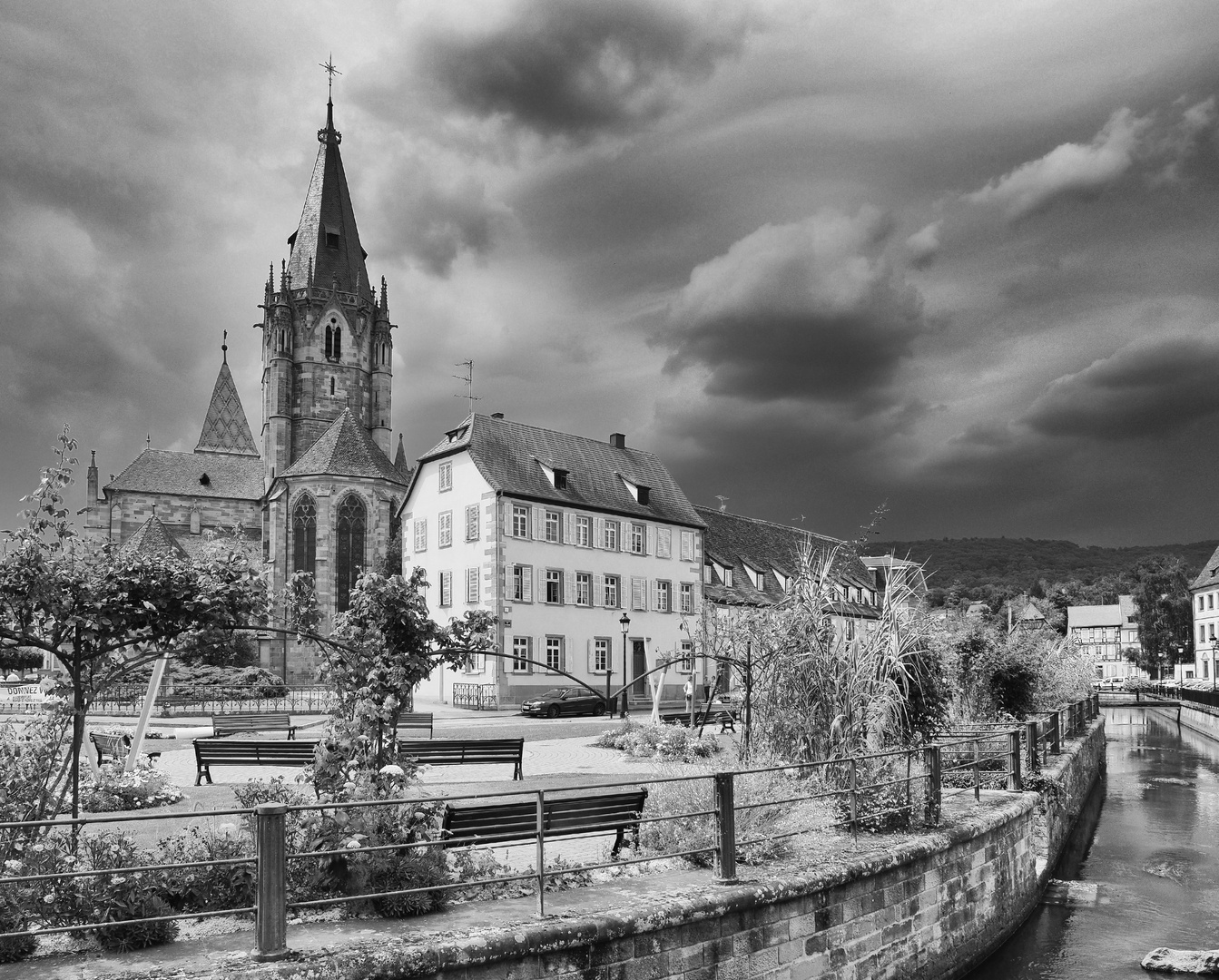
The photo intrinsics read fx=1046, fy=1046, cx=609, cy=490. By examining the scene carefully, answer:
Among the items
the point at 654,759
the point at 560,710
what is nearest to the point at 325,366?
the point at 560,710

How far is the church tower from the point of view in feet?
231

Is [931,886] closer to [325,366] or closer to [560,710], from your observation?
[560,710]

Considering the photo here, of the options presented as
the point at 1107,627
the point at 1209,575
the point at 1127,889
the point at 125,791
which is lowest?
the point at 1127,889

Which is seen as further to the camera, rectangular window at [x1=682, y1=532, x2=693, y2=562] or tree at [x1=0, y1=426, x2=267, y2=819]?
rectangular window at [x1=682, y1=532, x2=693, y2=562]

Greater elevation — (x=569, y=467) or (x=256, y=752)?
(x=569, y=467)

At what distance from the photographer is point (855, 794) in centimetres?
1058

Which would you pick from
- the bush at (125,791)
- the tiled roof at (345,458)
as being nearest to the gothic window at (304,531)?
the tiled roof at (345,458)

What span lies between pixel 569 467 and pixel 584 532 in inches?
132

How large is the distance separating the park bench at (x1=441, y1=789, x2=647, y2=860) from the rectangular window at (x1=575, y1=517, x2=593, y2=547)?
3403cm

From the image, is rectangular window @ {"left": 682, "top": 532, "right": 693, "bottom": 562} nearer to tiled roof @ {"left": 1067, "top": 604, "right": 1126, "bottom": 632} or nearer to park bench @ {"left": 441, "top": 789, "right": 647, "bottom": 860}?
park bench @ {"left": 441, "top": 789, "right": 647, "bottom": 860}

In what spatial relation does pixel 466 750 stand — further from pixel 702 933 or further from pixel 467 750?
pixel 702 933

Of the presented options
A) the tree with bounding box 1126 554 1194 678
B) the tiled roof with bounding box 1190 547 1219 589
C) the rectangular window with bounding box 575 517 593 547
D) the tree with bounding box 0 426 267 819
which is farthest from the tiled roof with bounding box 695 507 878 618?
the tree with bounding box 1126 554 1194 678

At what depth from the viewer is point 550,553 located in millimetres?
42281

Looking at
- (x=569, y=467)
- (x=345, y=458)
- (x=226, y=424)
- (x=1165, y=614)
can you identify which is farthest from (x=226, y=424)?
(x=1165, y=614)
